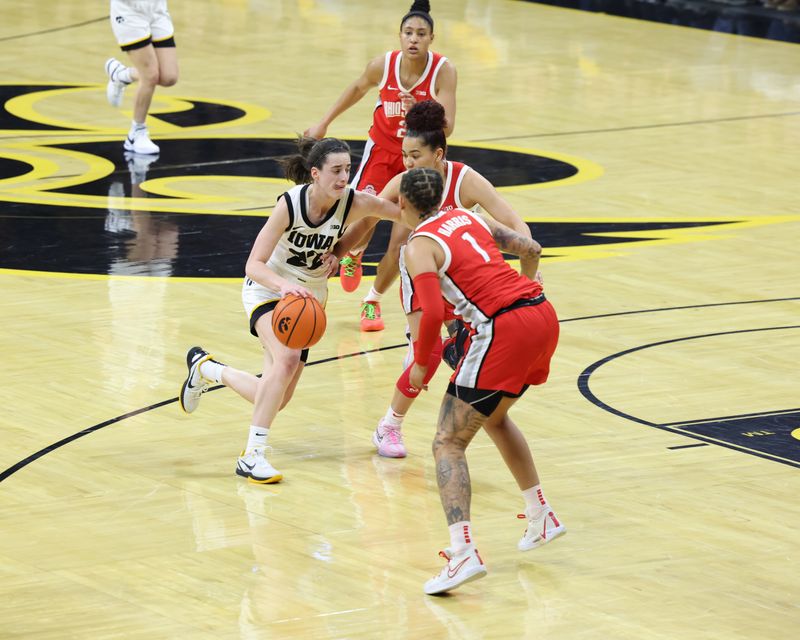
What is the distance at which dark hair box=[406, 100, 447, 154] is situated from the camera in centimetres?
761

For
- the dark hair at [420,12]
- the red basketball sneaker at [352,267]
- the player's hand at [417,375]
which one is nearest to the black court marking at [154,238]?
the red basketball sneaker at [352,267]

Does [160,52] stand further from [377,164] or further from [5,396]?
[5,396]

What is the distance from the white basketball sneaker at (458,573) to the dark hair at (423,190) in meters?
1.35

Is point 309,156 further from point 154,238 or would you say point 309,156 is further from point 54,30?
point 54,30

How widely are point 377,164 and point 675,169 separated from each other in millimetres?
5190

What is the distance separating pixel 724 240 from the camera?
12.5m

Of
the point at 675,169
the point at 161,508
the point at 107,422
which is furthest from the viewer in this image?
the point at 675,169

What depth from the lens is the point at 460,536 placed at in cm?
633

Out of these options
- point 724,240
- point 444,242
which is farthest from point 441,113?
point 724,240

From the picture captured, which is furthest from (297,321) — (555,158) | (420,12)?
(555,158)

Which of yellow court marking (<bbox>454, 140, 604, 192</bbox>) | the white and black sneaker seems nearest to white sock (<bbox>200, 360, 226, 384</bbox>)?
the white and black sneaker

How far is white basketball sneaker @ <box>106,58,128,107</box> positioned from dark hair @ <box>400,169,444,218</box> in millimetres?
9753

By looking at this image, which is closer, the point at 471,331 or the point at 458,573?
the point at 458,573

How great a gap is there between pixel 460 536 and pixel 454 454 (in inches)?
14.2
